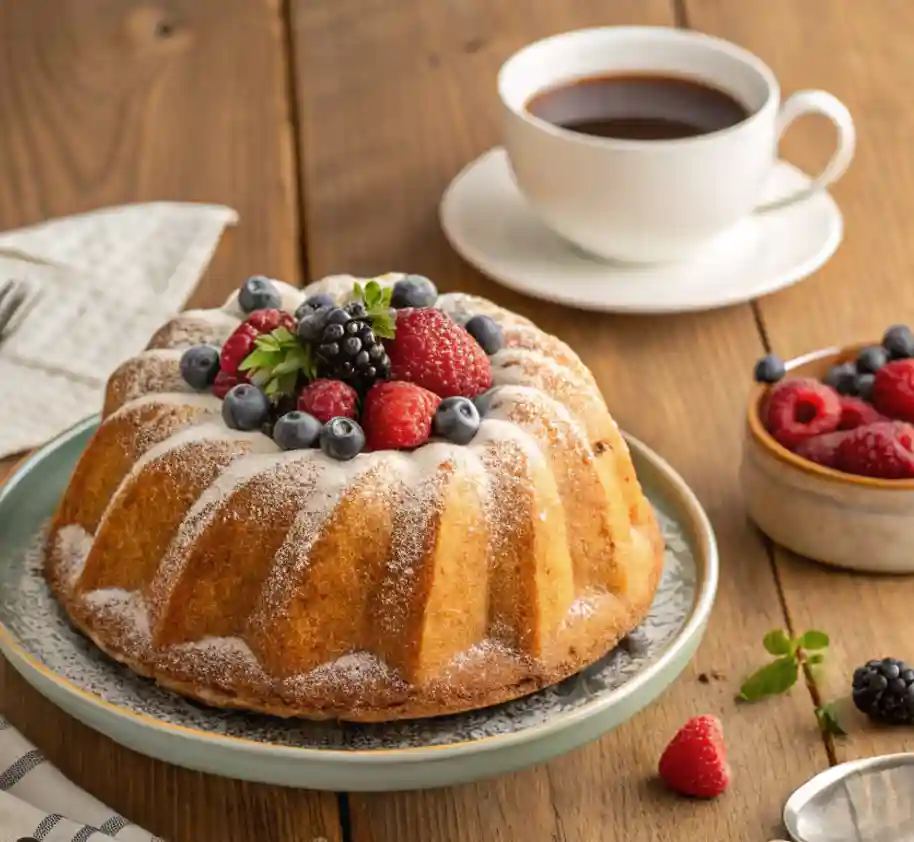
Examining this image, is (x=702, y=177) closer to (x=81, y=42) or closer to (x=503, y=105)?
(x=503, y=105)

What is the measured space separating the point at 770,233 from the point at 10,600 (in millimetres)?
1104

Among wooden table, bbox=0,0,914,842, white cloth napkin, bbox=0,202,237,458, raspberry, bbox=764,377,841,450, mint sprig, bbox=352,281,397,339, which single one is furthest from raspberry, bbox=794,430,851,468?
white cloth napkin, bbox=0,202,237,458

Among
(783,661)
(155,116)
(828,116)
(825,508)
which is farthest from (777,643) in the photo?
(155,116)

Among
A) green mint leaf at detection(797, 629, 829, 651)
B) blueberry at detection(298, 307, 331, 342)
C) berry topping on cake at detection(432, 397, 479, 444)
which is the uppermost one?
blueberry at detection(298, 307, 331, 342)

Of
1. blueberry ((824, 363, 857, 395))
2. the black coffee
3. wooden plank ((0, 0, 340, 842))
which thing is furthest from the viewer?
wooden plank ((0, 0, 340, 842))

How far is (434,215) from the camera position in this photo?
6.99 ft

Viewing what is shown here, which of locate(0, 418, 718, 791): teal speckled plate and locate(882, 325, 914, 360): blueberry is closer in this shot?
locate(0, 418, 718, 791): teal speckled plate

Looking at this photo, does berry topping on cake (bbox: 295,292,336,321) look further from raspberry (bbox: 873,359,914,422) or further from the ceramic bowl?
raspberry (bbox: 873,359,914,422)

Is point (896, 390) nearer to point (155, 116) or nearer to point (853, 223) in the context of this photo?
point (853, 223)

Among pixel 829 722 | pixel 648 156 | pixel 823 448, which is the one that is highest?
pixel 648 156

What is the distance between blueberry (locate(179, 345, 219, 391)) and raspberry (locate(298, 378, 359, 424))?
126 millimetres

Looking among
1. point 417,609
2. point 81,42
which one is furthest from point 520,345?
point 81,42

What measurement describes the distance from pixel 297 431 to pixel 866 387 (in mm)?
615

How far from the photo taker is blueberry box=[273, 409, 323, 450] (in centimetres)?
125
